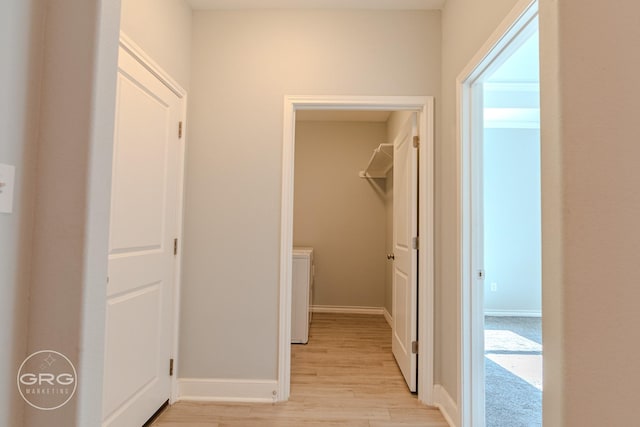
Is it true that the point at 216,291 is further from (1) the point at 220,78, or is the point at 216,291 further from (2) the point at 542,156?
(2) the point at 542,156

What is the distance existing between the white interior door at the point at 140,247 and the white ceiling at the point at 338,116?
2.51 meters

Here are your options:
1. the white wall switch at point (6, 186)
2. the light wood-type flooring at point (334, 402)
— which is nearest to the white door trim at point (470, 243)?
the light wood-type flooring at point (334, 402)

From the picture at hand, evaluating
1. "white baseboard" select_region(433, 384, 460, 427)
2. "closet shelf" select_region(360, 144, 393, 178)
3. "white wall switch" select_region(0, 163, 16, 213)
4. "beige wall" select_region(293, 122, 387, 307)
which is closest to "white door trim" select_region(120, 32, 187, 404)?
"white wall switch" select_region(0, 163, 16, 213)

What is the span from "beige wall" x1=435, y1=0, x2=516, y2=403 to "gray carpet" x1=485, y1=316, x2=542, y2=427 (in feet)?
1.41

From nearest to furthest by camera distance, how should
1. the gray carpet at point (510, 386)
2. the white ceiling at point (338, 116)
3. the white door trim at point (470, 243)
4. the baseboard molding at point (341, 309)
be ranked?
1. the white door trim at point (470, 243)
2. the gray carpet at point (510, 386)
3. the white ceiling at point (338, 116)
4. the baseboard molding at point (341, 309)

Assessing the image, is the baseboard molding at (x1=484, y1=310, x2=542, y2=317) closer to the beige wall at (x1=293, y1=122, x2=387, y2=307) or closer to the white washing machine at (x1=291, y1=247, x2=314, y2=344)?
the beige wall at (x1=293, y1=122, x2=387, y2=307)

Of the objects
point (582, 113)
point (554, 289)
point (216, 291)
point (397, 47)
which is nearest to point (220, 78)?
point (397, 47)

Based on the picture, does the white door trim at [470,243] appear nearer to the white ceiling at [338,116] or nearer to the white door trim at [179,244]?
the white door trim at [179,244]

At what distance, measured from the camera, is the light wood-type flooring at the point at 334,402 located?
6.77 ft

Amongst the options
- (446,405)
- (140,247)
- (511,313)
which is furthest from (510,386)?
(140,247)

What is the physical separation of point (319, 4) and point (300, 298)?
2.61 meters

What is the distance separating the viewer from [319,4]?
2375 mm

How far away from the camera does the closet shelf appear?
11.9 ft

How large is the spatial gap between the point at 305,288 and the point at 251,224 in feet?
4.65
